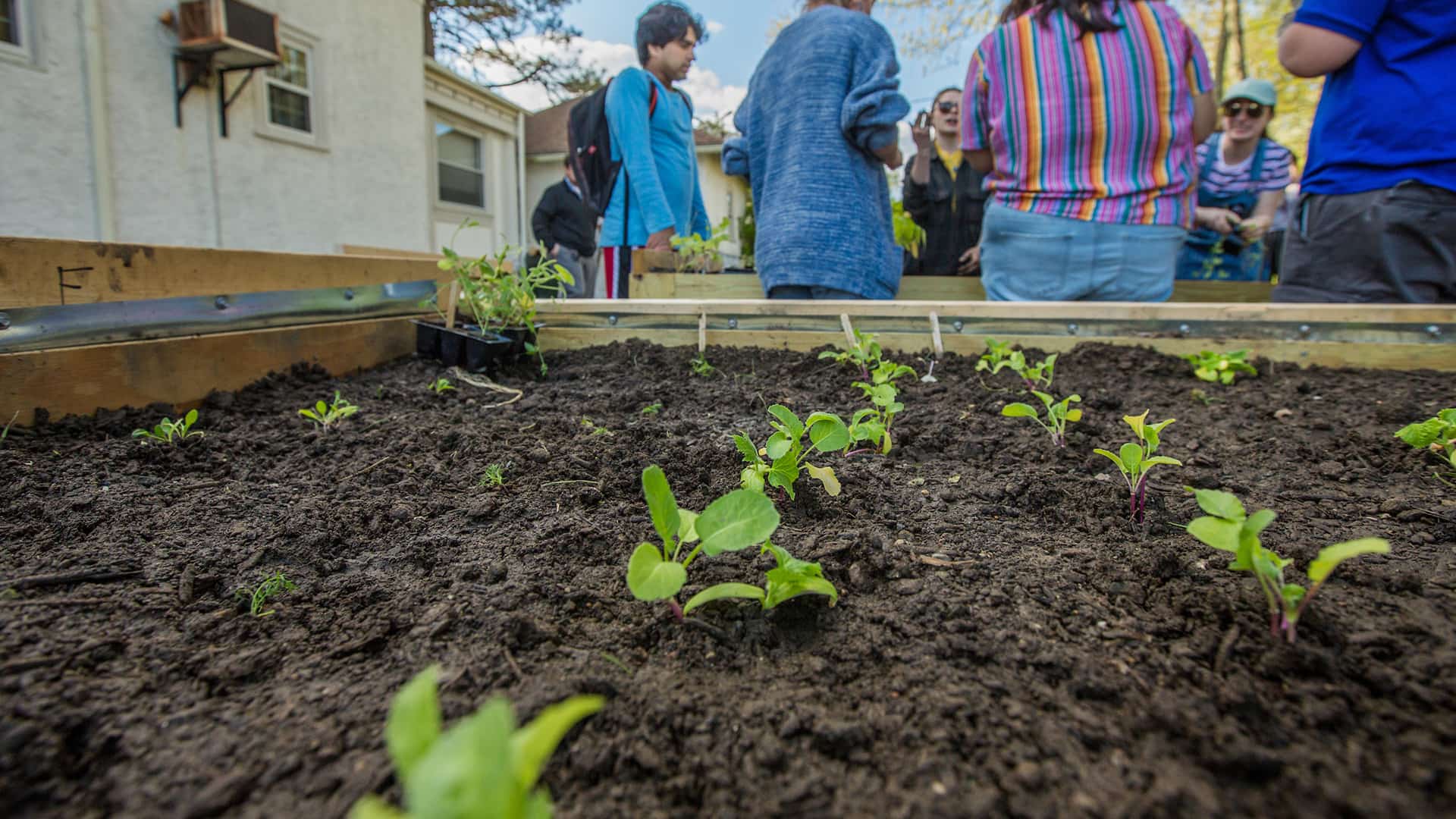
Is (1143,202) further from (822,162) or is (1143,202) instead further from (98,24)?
(98,24)

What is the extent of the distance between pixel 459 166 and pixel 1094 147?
10.7 meters

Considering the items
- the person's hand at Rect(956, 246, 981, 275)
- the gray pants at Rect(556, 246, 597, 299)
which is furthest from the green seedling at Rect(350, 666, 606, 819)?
the gray pants at Rect(556, 246, 597, 299)

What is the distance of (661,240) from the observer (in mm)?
4004

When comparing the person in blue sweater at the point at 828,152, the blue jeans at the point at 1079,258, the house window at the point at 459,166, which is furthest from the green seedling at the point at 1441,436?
the house window at the point at 459,166

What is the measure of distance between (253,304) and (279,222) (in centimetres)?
597

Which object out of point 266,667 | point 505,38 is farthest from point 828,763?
point 505,38

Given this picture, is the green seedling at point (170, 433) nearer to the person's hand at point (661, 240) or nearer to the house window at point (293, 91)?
the person's hand at point (661, 240)

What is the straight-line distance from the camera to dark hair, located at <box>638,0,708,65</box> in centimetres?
373

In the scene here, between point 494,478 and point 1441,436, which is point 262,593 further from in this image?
point 1441,436

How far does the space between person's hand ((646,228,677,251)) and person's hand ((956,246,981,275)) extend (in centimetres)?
194

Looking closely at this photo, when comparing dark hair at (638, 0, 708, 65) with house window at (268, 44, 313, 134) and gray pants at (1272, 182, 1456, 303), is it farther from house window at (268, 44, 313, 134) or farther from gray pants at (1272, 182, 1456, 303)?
house window at (268, 44, 313, 134)

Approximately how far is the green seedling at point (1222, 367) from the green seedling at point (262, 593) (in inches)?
96.9

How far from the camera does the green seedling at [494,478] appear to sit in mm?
1413

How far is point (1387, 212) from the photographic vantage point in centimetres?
238
